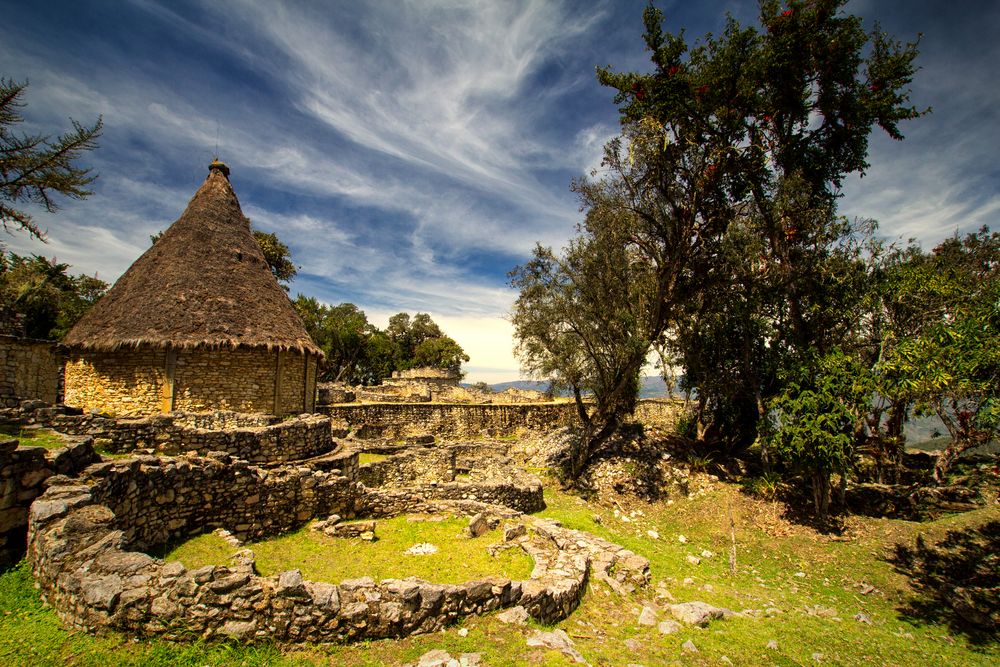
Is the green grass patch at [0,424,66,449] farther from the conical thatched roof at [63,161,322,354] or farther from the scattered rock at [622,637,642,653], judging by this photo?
the scattered rock at [622,637,642,653]

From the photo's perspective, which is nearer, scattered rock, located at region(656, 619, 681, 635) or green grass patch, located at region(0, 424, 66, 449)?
scattered rock, located at region(656, 619, 681, 635)

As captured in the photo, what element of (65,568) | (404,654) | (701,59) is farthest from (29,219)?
(701,59)

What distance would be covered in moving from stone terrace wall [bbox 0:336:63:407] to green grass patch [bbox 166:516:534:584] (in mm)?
13676

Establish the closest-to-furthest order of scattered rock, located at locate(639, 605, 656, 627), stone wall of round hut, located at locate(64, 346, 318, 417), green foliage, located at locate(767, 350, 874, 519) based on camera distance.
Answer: scattered rock, located at locate(639, 605, 656, 627) → green foliage, located at locate(767, 350, 874, 519) → stone wall of round hut, located at locate(64, 346, 318, 417)

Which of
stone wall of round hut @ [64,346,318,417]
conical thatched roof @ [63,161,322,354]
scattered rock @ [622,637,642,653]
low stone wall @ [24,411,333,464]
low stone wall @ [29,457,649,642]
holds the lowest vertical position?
scattered rock @ [622,637,642,653]

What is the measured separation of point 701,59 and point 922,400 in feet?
40.7

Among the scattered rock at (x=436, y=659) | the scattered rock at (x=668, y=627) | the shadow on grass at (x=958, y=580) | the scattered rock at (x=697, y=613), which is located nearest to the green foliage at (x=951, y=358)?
the shadow on grass at (x=958, y=580)

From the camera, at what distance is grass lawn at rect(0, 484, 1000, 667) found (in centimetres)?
471

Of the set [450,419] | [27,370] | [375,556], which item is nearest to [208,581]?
[375,556]

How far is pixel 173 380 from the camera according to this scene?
45.8 ft

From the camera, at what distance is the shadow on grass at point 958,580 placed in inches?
323

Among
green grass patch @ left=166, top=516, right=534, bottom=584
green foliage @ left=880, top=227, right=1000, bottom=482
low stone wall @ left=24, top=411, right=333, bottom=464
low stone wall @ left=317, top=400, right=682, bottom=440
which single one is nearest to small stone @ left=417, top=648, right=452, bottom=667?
green grass patch @ left=166, top=516, right=534, bottom=584

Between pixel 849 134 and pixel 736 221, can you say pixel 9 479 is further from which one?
pixel 849 134

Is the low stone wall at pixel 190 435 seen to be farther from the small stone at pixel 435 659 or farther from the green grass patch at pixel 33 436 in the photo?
the small stone at pixel 435 659
